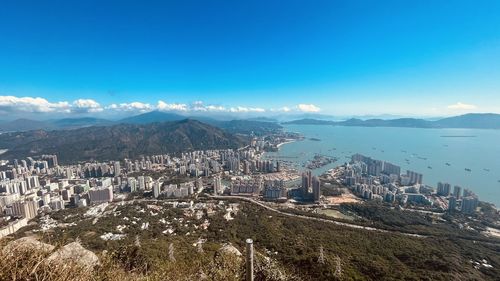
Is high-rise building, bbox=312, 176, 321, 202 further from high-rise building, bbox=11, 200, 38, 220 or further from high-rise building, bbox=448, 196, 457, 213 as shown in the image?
high-rise building, bbox=11, 200, 38, 220

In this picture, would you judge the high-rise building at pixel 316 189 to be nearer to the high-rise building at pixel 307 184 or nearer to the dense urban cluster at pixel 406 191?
the high-rise building at pixel 307 184

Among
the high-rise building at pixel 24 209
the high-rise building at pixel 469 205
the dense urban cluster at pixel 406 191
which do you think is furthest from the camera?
the dense urban cluster at pixel 406 191

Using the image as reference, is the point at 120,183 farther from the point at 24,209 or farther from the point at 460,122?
the point at 460,122

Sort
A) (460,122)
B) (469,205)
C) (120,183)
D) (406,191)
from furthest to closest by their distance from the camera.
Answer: (460,122) < (120,183) < (406,191) < (469,205)

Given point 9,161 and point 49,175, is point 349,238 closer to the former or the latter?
point 49,175

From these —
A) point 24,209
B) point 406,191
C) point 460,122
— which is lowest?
point 406,191

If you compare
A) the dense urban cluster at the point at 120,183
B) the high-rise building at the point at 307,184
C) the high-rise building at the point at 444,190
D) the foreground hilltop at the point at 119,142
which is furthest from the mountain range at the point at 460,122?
the high-rise building at the point at 307,184

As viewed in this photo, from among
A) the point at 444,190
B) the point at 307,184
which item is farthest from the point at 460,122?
the point at 307,184

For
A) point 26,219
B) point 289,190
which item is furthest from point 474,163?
point 26,219
